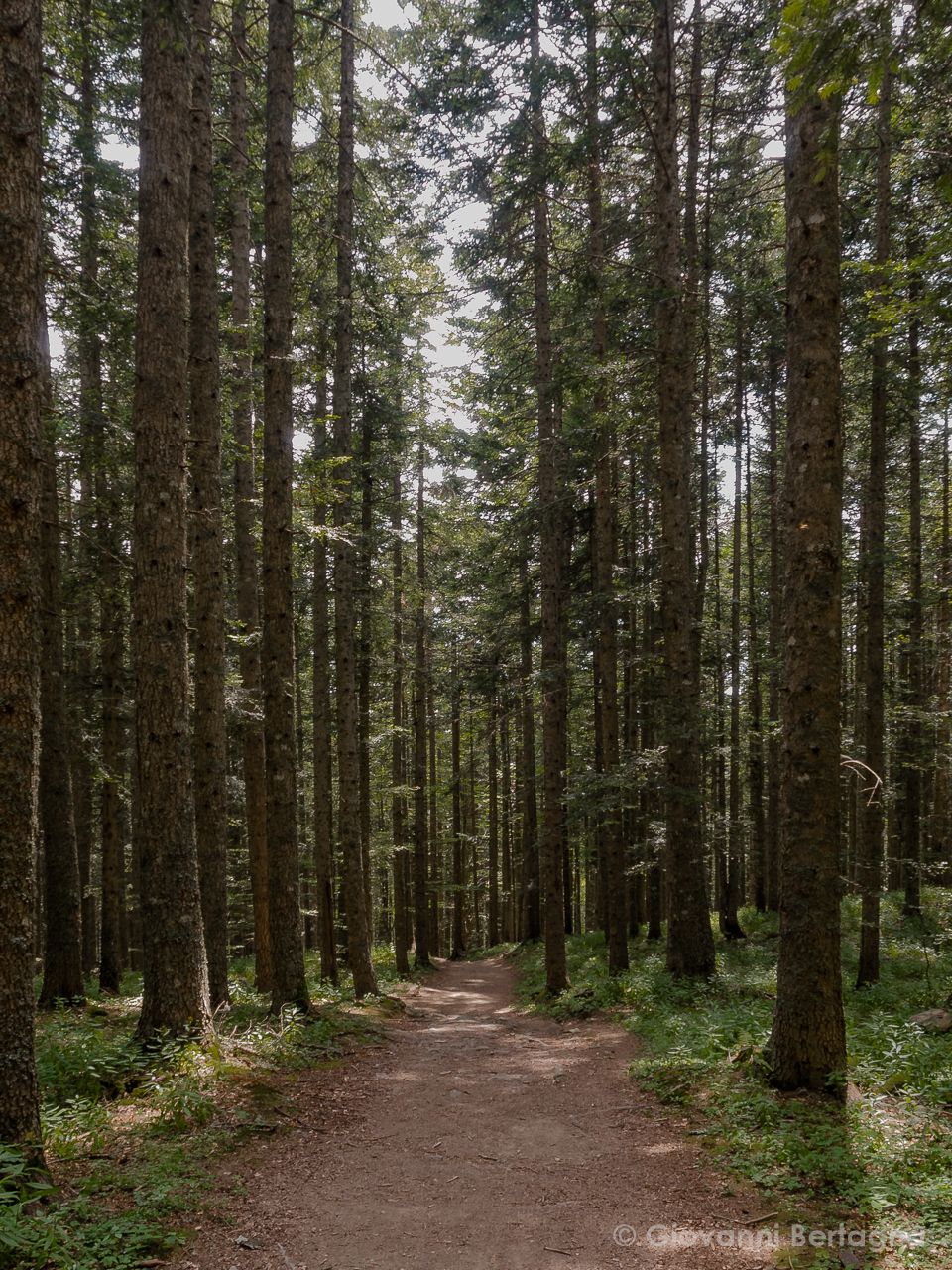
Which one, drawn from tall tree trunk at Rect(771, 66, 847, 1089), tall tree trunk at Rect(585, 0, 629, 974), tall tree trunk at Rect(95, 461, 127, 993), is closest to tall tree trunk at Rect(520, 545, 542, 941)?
tall tree trunk at Rect(585, 0, 629, 974)

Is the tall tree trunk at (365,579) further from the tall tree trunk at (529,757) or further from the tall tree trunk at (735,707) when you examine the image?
the tall tree trunk at (735,707)

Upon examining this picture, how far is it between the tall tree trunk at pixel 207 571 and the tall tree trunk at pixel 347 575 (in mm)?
2649

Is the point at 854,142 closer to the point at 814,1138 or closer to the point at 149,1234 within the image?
the point at 814,1138

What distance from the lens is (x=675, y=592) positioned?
1245cm

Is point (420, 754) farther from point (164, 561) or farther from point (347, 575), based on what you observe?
point (164, 561)

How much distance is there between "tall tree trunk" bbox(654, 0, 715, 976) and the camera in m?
12.0

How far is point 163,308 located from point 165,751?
4.39m

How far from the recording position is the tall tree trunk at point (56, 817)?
36.0ft

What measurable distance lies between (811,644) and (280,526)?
23.1 ft

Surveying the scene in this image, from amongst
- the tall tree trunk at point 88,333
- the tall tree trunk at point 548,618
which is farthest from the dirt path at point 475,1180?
the tall tree trunk at point 88,333

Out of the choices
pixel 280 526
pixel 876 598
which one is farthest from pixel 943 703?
pixel 280 526

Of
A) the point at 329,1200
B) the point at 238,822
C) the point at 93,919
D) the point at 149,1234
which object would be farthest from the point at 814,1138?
the point at 93,919

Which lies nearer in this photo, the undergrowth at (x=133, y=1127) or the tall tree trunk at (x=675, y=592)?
the undergrowth at (x=133, y=1127)

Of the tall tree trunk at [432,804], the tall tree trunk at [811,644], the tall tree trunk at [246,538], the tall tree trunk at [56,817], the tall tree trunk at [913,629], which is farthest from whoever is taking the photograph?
the tall tree trunk at [432,804]
